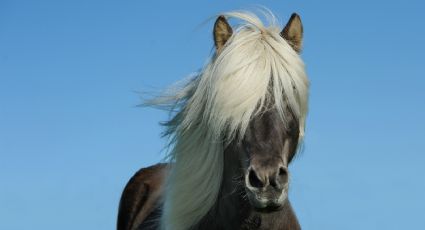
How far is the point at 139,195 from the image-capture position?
26.9ft

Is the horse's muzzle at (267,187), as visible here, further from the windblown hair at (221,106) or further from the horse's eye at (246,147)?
the windblown hair at (221,106)

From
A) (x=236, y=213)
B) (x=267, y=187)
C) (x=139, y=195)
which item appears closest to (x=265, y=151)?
(x=267, y=187)

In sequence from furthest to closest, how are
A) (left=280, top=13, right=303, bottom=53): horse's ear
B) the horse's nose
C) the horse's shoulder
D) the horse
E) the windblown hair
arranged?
the horse's shoulder < (left=280, top=13, right=303, bottom=53): horse's ear < the windblown hair < the horse < the horse's nose

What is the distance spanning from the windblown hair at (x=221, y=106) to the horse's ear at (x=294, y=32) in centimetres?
12

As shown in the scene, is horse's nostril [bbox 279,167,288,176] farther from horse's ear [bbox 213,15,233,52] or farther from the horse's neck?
horse's ear [bbox 213,15,233,52]

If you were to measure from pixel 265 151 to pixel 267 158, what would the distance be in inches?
3.4

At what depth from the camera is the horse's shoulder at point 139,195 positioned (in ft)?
25.4

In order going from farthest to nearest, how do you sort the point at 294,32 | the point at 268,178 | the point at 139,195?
the point at 139,195 → the point at 294,32 → the point at 268,178

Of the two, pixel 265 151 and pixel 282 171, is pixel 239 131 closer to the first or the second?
pixel 265 151

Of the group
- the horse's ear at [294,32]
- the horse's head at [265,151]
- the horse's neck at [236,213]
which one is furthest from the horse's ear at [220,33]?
the horse's neck at [236,213]

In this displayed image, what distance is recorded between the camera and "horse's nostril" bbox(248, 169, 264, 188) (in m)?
4.71

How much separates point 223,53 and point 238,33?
0.24 m

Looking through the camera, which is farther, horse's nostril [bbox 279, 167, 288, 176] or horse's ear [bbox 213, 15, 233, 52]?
horse's ear [bbox 213, 15, 233, 52]

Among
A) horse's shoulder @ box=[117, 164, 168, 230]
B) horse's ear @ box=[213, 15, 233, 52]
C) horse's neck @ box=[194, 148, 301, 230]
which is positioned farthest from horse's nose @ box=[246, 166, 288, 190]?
horse's shoulder @ box=[117, 164, 168, 230]
